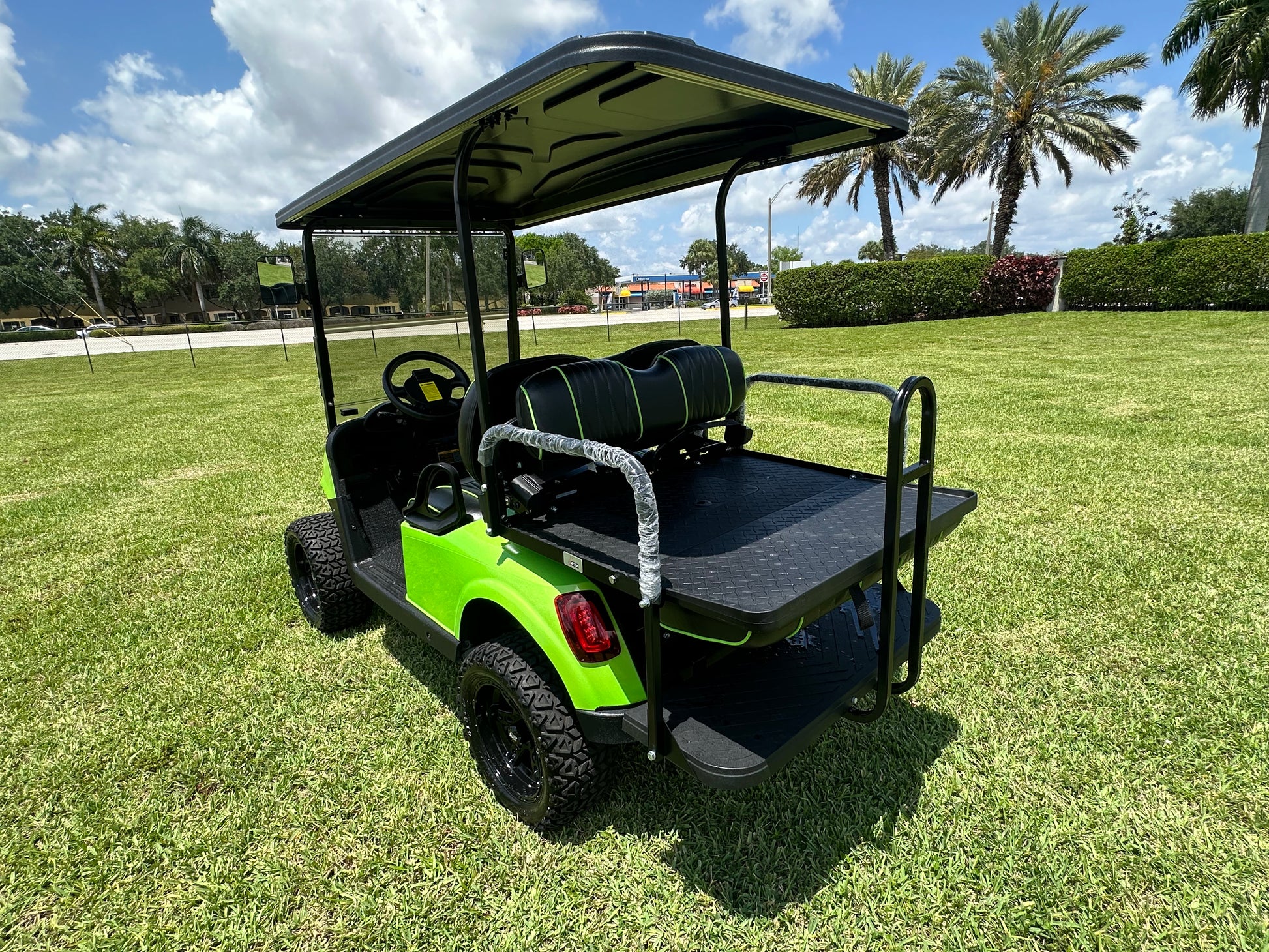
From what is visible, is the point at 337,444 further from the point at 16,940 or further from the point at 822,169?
the point at 822,169

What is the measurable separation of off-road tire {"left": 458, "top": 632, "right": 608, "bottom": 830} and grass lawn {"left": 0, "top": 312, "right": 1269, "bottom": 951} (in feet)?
0.45

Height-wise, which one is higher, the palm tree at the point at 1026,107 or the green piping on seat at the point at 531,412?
the palm tree at the point at 1026,107

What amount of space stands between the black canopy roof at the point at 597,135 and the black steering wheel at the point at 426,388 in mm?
773

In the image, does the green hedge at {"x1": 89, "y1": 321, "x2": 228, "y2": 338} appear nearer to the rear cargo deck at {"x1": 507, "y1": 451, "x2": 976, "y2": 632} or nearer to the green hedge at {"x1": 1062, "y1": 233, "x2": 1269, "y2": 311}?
the green hedge at {"x1": 1062, "y1": 233, "x2": 1269, "y2": 311}

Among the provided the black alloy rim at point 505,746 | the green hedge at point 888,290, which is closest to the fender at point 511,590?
the black alloy rim at point 505,746

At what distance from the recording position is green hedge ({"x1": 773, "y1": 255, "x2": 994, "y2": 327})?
19.4 meters

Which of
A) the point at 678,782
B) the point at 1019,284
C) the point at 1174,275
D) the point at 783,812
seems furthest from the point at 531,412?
the point at 1019,284

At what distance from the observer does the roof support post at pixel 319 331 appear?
11.1 ft

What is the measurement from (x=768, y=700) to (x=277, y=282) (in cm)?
307

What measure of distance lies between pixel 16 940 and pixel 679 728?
75.0 inches

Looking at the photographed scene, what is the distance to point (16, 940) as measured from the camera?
184cm

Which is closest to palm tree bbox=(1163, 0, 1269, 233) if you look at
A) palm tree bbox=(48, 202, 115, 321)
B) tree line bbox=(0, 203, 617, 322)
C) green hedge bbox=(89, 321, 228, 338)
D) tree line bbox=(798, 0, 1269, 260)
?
tree line bbox=(798, 0, 1269, 260)

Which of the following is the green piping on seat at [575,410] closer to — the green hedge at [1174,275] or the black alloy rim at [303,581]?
the black alloy rim at [303,581]

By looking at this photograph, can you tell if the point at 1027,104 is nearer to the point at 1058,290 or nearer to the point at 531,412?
the point at 1058,290
